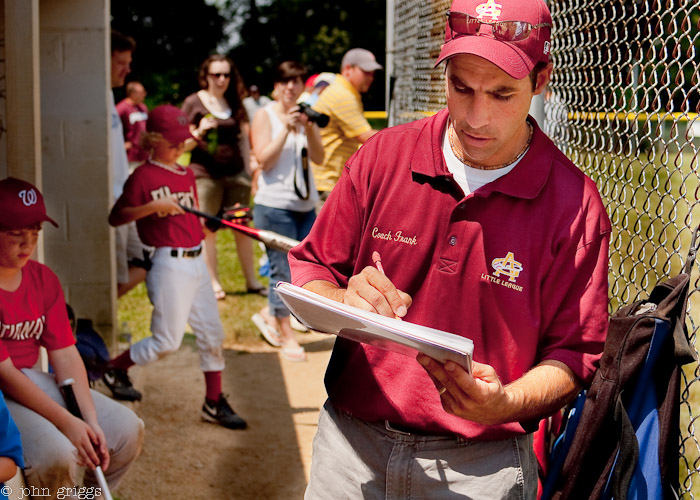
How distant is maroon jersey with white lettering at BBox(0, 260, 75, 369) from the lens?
3.53 meters

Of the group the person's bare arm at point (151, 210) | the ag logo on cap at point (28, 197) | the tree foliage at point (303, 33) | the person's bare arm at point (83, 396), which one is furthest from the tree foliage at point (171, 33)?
the person's bare arm at point (83, 396)

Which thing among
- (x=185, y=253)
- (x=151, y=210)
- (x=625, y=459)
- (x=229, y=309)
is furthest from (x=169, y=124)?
(x=625, y=459)

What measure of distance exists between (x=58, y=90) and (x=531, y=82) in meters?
4.77

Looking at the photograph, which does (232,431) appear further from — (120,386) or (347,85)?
(347,85)

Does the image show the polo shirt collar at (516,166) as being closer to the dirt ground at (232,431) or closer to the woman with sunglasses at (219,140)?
the dirt ground at (232,431)

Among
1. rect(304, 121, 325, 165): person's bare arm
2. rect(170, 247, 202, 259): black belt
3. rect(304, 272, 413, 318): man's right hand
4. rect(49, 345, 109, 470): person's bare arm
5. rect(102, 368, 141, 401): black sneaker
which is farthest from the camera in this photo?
rect(304, 121, 325, 165): person's bare arm

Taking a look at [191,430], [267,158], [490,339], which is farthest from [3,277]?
[267,158]

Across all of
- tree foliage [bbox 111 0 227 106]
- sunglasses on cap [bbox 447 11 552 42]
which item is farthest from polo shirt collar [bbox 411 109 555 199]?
tree foliage [bbox 111 0 227 106]

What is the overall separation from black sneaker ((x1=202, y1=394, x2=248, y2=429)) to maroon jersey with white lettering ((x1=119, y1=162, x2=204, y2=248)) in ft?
3.34

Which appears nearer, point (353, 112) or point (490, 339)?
point (490, 339)

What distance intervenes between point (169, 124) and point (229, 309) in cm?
321

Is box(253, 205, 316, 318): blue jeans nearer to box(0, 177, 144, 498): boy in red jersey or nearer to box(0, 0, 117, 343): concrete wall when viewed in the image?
box(0, 0, 117, 343): concrete wall

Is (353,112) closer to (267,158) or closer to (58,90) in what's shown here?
(267,158)

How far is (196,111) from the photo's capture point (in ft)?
25.2
